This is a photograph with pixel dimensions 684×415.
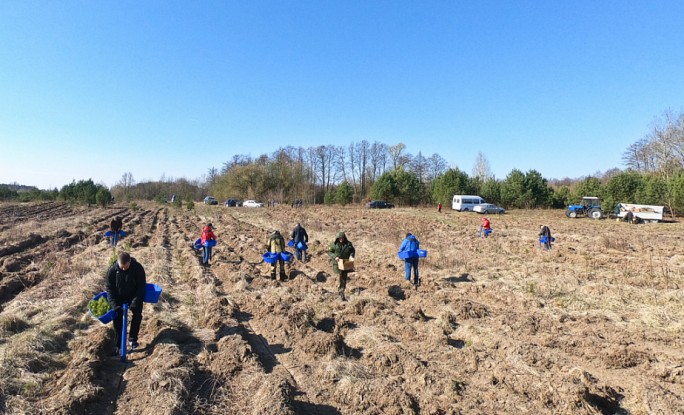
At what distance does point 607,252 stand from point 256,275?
12971 mm

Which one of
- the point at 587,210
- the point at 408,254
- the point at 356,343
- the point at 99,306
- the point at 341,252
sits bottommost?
the point at 356,343

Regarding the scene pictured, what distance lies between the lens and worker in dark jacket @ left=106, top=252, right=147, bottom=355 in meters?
5.38

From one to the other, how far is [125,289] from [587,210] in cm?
4084

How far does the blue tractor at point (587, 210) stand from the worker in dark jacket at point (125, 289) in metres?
39.3

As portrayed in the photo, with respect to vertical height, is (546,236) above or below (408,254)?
above

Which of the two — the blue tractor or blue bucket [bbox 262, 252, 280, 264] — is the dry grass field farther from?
the blue tractor

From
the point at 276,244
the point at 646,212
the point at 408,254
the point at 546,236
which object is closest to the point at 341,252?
the point at 408,254

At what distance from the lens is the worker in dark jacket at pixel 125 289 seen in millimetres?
5383

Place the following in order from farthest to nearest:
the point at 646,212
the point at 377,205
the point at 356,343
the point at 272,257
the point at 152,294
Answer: the point at 377,205
the point at 646,212
the point at 272,257
the point at 356,343
the point at 152,294

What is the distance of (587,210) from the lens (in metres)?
36.3

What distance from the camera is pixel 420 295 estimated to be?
8.70 m

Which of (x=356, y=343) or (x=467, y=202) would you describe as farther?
(x=467, y=202)

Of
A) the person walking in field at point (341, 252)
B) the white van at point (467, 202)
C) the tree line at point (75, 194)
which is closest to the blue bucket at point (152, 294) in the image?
the person walking in field at point (341, 252)

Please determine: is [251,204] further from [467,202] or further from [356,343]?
[356,343]
